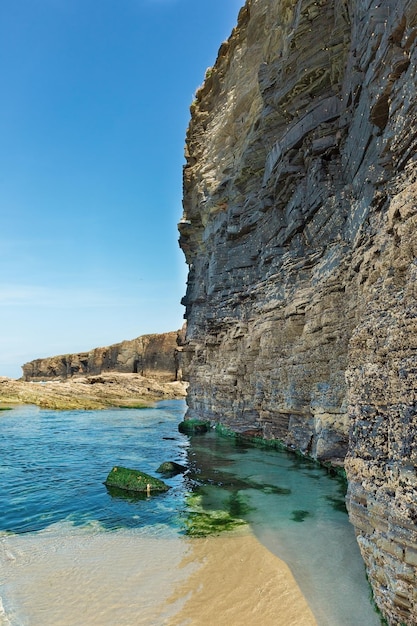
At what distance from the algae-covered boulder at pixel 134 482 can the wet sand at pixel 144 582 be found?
391cm

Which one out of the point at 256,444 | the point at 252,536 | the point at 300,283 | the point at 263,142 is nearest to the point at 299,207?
the point at 300,283

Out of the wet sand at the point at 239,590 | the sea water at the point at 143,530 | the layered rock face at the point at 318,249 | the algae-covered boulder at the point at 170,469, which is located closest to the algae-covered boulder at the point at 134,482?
the sea water at the point at 143,530

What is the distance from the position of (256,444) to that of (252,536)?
1324cm

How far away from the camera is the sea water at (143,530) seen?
7.30 metres

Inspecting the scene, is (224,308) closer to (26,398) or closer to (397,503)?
(397,503)

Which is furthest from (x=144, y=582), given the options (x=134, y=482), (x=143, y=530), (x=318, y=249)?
(x=318, y=249)

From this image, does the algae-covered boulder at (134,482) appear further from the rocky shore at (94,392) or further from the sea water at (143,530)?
the rocky shore at (94,392)

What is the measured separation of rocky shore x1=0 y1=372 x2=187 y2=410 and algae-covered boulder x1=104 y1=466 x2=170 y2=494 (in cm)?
3778

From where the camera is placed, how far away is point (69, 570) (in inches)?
344

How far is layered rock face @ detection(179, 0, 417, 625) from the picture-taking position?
20.9 ft

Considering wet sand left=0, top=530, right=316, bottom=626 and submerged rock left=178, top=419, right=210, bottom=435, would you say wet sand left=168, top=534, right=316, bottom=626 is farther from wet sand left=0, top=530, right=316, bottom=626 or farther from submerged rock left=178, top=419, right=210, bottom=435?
submerged rock left=178, top=419, right=210, bottom=435

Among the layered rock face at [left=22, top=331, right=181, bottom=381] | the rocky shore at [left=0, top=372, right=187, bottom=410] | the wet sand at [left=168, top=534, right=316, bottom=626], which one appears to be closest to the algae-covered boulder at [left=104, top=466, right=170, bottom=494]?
the wet sand at [left=168, top=534, right=316, bottom=626]

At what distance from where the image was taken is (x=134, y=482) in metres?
14.9

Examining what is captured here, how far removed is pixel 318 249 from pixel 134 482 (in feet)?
40.2
